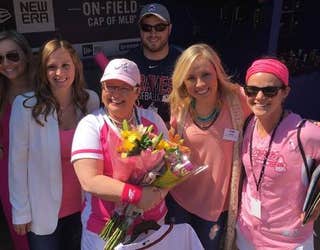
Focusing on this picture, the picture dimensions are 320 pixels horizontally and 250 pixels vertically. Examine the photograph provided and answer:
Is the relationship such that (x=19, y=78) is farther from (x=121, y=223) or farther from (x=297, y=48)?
(x=297, y=48)

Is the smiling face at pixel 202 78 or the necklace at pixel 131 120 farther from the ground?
the smiling face at pixel 202 78

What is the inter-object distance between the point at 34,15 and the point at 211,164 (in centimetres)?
241

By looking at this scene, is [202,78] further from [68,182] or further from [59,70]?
[68,182]

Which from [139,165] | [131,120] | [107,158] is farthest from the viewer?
[131,120]

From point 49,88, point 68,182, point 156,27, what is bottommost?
point 68,182

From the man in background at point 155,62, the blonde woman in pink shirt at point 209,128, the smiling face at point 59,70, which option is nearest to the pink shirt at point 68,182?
the smiling face at point 59,70

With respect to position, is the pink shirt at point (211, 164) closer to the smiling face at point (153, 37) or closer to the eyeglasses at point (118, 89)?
the eyeglasses at point (118, 89)

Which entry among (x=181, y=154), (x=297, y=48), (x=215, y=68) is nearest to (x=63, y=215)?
(x=181, y=154)

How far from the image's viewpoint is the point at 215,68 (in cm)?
230

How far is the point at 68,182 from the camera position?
2.22m

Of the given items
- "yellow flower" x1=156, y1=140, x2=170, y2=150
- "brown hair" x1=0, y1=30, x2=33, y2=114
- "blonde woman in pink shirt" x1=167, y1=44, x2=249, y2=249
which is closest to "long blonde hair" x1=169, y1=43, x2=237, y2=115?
"blonde woman in pink shirt" x1=167, y1=44, x2=249, y2=249

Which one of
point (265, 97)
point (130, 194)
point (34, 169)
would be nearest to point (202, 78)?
point (265, 97)

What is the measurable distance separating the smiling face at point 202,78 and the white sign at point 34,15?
7.00ft

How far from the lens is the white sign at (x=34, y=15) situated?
3.73 meters
